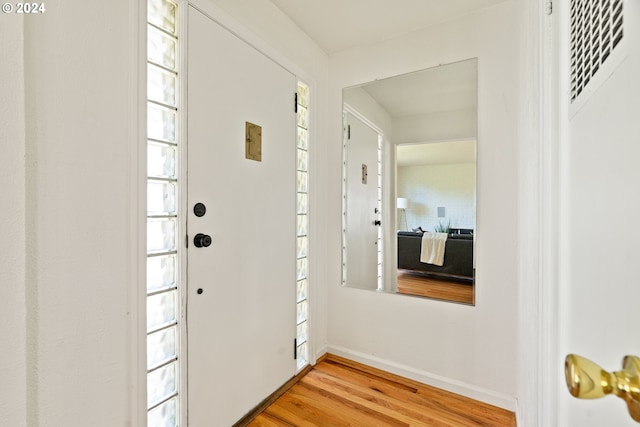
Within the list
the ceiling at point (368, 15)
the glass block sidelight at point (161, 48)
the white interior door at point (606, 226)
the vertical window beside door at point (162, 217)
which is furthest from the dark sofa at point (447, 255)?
the glass block sidelight at point (161, 48)

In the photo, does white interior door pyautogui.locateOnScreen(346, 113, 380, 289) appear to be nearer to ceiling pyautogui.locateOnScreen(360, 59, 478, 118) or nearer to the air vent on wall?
ceiling pyautogui.locateOnScreen(360, 59, 478, 118)

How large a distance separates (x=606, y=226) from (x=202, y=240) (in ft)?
4.36

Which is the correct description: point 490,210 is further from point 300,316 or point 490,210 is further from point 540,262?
point 300,316

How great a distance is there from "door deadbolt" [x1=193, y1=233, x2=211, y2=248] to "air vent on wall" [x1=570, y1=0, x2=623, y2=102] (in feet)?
4.42

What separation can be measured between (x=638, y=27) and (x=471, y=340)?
1.88 m

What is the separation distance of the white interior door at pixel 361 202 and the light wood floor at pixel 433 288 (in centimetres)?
25

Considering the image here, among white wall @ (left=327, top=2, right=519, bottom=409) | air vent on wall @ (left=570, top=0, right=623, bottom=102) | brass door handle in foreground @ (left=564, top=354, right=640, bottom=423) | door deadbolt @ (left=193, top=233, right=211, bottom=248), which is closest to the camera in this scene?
brass door handle in foreground @ (left=564, top=354, right=640, bottom=423)

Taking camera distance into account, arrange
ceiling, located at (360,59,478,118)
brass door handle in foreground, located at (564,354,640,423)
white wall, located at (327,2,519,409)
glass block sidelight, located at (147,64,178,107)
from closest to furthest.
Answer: brass door handle in foreground, located at (564,354,640,423) < glass block sidelight, located at (147,64,178,107) < white wall, located at (327,2,519,409) < ceiling, located at (360,59,478,118)

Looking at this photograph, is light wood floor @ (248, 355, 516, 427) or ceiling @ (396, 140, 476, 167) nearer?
light wood floor @ (248, 355, 516, 427)

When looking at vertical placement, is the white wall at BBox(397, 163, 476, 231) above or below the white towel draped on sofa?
above

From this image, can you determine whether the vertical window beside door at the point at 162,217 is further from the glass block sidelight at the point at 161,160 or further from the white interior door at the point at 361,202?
the white interior door at the point at 361,202

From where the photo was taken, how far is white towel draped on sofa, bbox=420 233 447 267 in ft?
6.52
